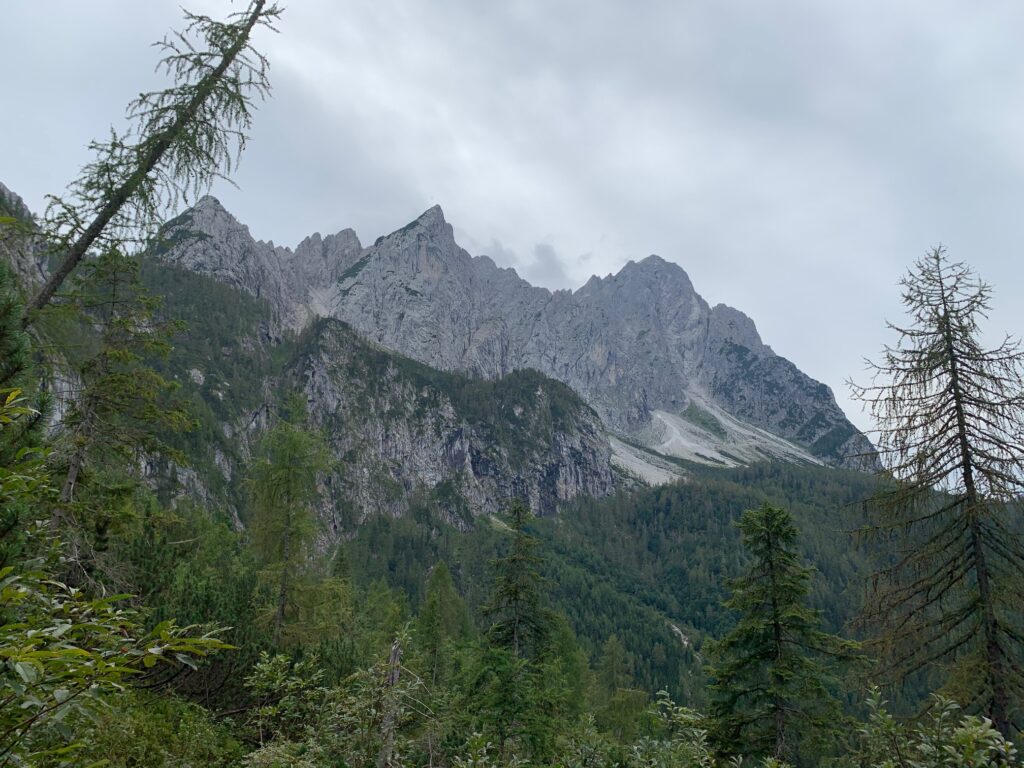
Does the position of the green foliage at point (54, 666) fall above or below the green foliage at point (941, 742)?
below

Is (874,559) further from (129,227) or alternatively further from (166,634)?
(129,227)

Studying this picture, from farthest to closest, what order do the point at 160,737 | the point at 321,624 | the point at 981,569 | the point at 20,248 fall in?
the point at 321,624 < the point at 981,569 < the point at 160,737 < the point at 20,248

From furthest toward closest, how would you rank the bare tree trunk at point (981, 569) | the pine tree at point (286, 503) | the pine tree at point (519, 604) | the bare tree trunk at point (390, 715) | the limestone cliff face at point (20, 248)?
the pine tree at point (286, 503) → the pine tree at point (519, 604) → the bare tree trunk at point (981, 569) → the limestone cliff face at point (20, 248) → the bare tree trunk at point (390, 715)

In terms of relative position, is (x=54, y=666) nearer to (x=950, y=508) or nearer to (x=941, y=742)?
(x=941, y=742)

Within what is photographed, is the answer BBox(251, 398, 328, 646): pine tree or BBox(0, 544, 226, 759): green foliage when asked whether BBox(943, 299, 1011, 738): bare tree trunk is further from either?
BBox(251, 398, 328, 646): pine tree

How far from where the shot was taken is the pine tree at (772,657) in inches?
528

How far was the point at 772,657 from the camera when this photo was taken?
14203mm

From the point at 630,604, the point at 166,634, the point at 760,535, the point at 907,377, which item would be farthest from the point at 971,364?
the point at 630,604

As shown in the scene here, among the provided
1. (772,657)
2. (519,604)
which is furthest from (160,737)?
(519,604)

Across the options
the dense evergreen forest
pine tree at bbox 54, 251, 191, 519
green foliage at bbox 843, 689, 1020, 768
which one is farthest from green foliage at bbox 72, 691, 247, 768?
green foliage at bbox 843, 689, 1020, 768

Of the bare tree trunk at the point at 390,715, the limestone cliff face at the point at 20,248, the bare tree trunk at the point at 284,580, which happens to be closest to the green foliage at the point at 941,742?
the bare tree trunk at the point at 390,715

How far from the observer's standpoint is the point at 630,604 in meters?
146

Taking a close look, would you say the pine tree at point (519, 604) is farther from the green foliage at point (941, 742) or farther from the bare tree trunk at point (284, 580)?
the green foliage at point (941, 742)

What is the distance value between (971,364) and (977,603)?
14.6 feet
